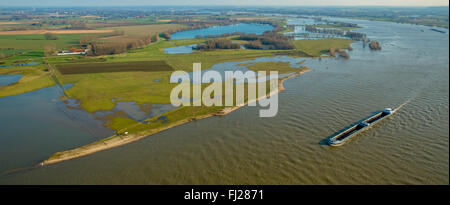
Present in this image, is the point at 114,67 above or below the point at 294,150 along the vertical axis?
above

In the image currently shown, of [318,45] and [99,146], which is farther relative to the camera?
[318,45]

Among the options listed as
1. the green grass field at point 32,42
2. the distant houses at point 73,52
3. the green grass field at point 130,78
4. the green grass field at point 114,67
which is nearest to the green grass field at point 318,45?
the green grass field at point 130,78

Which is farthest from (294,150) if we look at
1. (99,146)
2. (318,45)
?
(318,45)

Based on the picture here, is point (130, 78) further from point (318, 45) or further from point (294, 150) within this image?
point (318, 45)

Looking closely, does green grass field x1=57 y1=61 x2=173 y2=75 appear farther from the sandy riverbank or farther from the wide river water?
the wide river water

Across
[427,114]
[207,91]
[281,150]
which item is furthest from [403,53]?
[281,150]

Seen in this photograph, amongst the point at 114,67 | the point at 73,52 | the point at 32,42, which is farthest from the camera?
the point at 32,42

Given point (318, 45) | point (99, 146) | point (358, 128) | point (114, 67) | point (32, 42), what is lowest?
point (99, 146)
